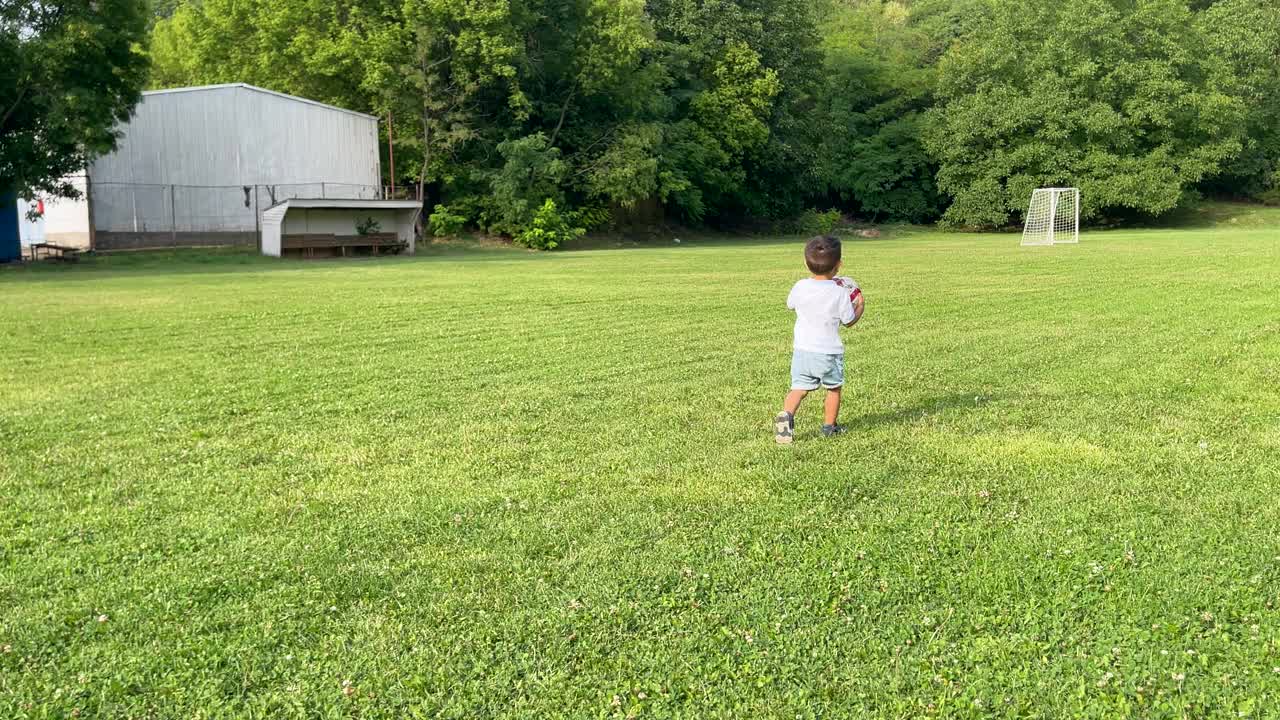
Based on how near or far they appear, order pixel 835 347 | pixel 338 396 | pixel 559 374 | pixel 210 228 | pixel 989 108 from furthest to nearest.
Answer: pixel 989 108 → pixel 210 228 → pixel 559 374 → pixel 338 396 → pixel 835 347

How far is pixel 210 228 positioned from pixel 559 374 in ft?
93.2

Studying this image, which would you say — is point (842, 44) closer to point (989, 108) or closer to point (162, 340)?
point (989, 108)

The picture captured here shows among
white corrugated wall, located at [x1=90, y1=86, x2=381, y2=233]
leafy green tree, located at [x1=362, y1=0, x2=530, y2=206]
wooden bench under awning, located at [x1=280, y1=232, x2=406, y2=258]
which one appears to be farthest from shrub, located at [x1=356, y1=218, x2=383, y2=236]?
leafy green tree, located at [x1=362, y1=0, x2=530, y2=206]

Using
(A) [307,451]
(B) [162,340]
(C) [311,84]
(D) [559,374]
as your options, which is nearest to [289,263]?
(C) [311,84]

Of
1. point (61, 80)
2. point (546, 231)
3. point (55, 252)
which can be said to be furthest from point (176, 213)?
point (546, 231)

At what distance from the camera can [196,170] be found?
32656 mm

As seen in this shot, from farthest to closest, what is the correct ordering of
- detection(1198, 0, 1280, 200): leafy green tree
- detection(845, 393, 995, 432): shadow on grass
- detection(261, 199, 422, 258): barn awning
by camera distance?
detection(1198, 0, 1280, 200): leafy green tree → detection(261, 199, 422, 258): barn awning → detection(845, 393, 995, 432): shadow on grass

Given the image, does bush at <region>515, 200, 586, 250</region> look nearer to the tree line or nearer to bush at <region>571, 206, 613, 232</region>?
the tree line

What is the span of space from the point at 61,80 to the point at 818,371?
1025 inches

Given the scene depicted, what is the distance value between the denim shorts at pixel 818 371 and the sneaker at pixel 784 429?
246 mm

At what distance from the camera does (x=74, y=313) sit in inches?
518

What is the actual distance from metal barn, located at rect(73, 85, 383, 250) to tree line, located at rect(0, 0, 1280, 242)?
518 centimetres

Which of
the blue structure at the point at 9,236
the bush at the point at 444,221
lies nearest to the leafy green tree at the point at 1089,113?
the bush at the point at 444,221

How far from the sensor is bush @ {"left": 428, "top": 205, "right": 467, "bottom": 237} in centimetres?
3931
